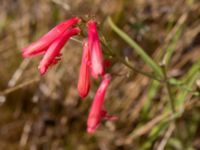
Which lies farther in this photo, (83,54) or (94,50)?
(83,54)

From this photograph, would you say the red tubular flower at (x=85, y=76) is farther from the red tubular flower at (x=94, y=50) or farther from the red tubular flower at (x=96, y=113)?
the red tubular flower at (x=96, y=113)

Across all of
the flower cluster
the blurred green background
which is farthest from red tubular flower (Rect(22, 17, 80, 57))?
the blurred green background

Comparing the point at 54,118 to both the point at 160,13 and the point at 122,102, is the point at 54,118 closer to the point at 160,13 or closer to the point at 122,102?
the point at 122,102

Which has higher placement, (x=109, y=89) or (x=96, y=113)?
(x=109, y=89)

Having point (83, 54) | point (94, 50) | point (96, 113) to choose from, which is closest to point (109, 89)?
point (96, 113)

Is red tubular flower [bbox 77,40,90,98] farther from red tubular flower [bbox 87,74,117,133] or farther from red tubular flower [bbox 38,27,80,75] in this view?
red tubular flower [bbox 87,74,117,133]

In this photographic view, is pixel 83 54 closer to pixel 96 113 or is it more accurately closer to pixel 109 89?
pixel 96 113

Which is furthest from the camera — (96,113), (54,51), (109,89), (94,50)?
(109,89)
